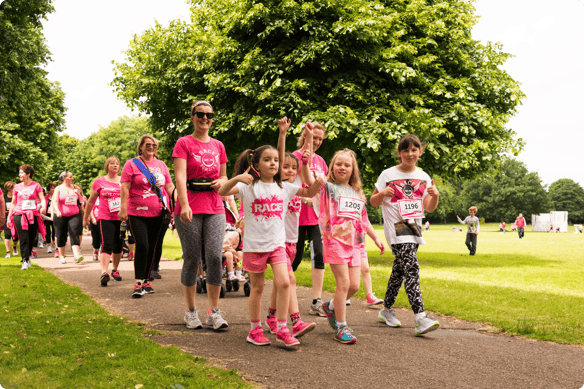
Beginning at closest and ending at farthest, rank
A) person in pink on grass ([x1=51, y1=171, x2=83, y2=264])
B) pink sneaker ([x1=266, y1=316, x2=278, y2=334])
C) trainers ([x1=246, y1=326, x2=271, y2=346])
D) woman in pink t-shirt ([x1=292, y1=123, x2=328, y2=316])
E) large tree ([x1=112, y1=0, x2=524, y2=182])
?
trainers ([x1=246, y1=326, x2=271, y2=346])
pink sneaker ([x1=266, y1=316, x2=278, y2=334])
woman in pink t-shirt ([x1=292, y1=123, x2=328, y2=316])
person in pink on grass ([x1=51, y1=171, x2=83, y2=264])
large tree ([x1=112, y1=0, x2=524, y2=182])

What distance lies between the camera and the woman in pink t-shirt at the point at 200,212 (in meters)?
5.29

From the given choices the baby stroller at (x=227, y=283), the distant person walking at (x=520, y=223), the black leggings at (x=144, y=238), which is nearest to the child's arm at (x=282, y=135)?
the baby stroller at (x=227, y=283)

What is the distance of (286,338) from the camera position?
15.3 feet

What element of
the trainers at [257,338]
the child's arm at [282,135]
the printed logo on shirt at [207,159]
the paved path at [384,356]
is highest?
the child's arm at [282,135]

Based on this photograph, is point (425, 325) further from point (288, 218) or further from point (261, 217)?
point (261, 217)

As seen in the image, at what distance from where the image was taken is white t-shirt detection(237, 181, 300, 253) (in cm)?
471

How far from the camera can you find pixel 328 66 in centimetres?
1475

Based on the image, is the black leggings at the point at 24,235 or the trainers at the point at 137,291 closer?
the trainers at the point at 137,291

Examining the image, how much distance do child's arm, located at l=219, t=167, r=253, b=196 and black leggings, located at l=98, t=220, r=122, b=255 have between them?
4.60 metres

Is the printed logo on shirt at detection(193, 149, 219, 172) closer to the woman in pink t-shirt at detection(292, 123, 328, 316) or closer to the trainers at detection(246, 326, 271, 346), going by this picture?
the woman in pink t-shirt at detection(292, 123, 328, 316)

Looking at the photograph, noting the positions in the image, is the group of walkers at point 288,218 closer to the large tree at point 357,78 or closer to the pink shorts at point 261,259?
the pink shorts at point 261,259

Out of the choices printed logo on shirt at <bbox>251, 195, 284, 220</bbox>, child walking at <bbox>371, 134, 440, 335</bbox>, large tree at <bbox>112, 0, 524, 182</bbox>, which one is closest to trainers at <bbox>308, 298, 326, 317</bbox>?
child walking at <bbox>371, 134, 440, 335</bbox>

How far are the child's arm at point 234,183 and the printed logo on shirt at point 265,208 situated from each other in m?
0.23

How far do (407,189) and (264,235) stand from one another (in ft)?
5.82
